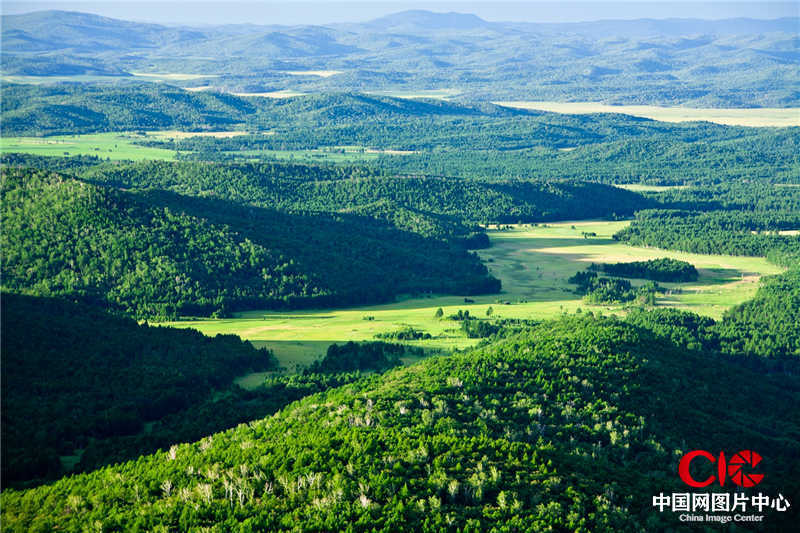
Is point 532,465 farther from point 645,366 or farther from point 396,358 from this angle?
point 396,358


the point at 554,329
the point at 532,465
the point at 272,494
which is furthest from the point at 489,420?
the point at 554,329

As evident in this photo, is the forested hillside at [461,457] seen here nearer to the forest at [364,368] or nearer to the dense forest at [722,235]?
the forest at [364,368]

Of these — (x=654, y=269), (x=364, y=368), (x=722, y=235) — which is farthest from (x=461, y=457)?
(x=722, y=235)

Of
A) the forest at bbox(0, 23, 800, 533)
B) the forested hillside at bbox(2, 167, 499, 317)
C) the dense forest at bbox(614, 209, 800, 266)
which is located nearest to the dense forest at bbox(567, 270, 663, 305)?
the forest at bbox(0, 23, 800, 533)

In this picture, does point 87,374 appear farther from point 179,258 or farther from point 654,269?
point 654,269

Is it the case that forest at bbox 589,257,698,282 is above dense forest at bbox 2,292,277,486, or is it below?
below

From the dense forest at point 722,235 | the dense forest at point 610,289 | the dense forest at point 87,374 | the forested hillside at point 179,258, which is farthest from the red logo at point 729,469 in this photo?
the dense forest at point 722,235

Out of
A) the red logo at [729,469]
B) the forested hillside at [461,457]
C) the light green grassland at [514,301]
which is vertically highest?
the forested hillside at [461,457]

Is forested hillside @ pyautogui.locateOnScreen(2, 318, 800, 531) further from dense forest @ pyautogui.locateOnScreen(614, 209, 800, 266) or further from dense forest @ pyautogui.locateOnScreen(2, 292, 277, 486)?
dense forest @ pyautogui.locateOnScreen(614, 209, 800, 266)
